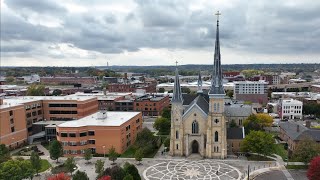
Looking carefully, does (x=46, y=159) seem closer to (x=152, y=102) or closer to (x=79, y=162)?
(x=79, y=162)

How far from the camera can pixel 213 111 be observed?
66.1 metres

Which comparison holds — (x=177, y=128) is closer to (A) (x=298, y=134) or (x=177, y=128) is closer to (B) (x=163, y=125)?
(B) (x=163, y=125)

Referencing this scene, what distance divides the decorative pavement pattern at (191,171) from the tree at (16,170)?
67.1ft

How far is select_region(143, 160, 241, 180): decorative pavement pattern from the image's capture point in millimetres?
54562

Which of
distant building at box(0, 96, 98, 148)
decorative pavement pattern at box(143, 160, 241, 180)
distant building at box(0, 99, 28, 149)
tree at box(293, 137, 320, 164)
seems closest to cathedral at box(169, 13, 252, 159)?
decorative pavement pattern at box(143, 160, 241, 180)

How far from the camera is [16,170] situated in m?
49.3

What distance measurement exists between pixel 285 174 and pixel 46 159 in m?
50.5

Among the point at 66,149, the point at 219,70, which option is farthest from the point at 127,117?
the point at 219,70

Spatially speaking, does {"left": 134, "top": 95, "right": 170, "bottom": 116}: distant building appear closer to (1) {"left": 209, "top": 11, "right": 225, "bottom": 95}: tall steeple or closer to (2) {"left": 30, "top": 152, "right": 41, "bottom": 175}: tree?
(1) {"left": 209, "top": 11, "right": 225, "bottom": 95}: tall steeple

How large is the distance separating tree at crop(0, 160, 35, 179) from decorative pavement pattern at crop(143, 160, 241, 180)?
20456 mm

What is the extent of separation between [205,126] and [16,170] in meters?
39.0

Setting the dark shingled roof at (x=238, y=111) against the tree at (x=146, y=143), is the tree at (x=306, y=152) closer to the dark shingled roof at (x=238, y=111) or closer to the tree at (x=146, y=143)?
the tree at (x=146, y=143)

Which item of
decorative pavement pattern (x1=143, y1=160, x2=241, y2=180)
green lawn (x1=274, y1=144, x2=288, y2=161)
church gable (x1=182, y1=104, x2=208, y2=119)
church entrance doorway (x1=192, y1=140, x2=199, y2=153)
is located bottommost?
green lawn (x1=274, y1=144, x2=288, y2=161)

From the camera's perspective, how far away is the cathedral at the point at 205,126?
65812 millimetres
